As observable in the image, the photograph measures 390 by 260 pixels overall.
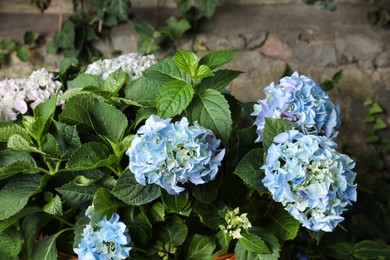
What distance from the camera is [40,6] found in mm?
2146

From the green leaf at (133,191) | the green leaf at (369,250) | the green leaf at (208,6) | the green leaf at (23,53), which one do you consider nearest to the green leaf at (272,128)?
the green leaf at (133,191)

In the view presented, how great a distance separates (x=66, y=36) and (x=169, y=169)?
130 centimetres

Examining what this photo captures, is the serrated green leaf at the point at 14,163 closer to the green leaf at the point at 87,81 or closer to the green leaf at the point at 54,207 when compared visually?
A: the green leaf at the point at 54,207

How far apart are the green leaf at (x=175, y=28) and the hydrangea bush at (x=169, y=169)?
93cm

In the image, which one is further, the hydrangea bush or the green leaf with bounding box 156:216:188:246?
the green leaf with bounding box 156:216:188:246

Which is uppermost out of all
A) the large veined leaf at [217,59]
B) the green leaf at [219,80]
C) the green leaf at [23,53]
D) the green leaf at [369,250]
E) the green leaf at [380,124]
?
the large veined leaf at [217,59]

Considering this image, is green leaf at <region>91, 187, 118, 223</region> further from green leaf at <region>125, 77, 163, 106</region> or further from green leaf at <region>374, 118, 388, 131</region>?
green leaf at <region>374, 118, 388, 131</region>

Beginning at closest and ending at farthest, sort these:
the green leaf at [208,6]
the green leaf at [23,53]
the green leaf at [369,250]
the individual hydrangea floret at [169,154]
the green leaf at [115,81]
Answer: the individual hydrangea floret at [169,154] → the green leaf at [115,81] → the green leaf at [369,250] → the green leaf at [208,6] → the green leaf at [23,53]

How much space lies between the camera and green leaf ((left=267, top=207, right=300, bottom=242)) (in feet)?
3.60

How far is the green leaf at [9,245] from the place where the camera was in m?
1.14

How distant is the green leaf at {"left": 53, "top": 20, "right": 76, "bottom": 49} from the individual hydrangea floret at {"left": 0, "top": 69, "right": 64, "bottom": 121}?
0.86 metres

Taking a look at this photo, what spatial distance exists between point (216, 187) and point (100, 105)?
28cm

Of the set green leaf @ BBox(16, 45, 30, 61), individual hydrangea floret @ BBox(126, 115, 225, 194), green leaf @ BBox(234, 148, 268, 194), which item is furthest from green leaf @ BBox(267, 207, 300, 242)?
green leaf @ BBox(16, 45, 30, 61)

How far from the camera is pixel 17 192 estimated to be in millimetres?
1094
